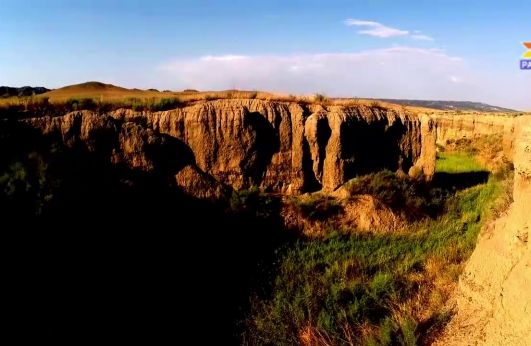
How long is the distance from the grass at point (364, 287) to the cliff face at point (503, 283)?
47cm

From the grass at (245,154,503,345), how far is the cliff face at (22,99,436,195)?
263 cm

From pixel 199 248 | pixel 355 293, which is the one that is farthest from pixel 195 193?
pixel 355 293

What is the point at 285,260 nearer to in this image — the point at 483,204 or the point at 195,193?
the point at 195,193

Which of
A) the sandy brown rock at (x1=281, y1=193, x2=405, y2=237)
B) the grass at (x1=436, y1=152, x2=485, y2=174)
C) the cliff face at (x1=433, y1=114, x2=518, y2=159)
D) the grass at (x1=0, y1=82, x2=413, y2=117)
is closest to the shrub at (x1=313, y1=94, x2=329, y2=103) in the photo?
the grass at (x1=0, y1=82, x2=413, y2=117)

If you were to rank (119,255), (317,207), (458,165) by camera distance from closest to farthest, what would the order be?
(119,255)
(317,207)
(458,165)

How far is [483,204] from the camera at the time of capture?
549 inches

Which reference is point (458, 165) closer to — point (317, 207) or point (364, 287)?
point (317, 207)

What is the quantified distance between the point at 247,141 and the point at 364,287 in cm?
611

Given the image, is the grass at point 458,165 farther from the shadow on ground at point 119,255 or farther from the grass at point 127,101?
the shadow on ground at point 119,255

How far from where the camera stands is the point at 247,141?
13133 millimetres

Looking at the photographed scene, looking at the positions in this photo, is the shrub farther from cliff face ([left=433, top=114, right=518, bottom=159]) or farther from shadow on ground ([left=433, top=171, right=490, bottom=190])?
cliff face ([left=433, top=114, right=518, bottom=159])

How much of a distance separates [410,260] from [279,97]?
23.8ft

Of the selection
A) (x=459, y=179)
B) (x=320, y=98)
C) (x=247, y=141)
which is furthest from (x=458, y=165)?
(x=247, y=141)

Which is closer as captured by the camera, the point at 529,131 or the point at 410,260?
the point at 529,131
